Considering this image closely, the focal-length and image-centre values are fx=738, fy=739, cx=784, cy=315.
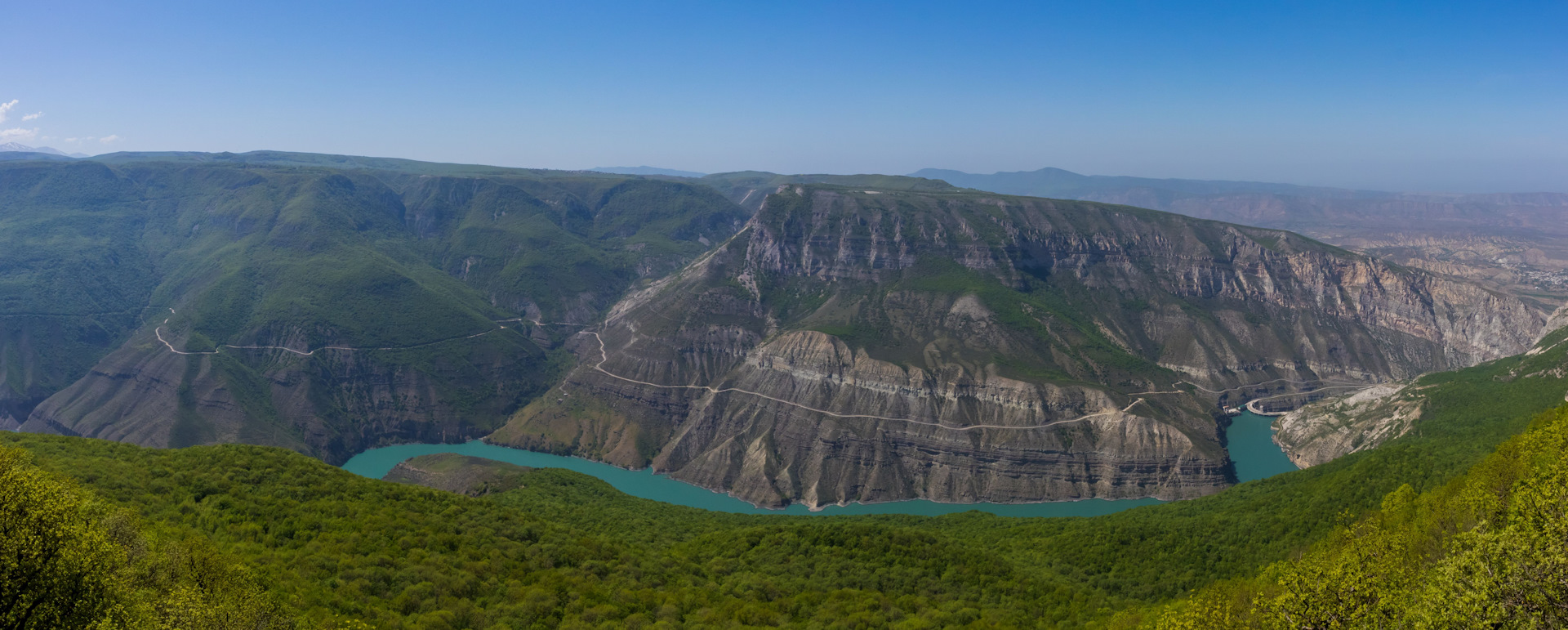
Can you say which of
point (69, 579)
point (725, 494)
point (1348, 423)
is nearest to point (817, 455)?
point (725, 494)

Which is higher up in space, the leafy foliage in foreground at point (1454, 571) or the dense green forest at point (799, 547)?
the leafy foliage in foreground at point (1454, 571)

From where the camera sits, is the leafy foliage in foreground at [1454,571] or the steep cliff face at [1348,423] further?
the steep cliff face at [1348,423]

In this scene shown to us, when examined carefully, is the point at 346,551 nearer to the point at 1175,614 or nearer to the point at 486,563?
the point at 486,563

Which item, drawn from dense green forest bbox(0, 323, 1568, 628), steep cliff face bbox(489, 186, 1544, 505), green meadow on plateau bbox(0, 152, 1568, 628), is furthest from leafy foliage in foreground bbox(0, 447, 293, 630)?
steep cliff face bbox(489, 186, 1544, 505)

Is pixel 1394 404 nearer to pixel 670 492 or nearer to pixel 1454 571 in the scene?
pixel 670 492

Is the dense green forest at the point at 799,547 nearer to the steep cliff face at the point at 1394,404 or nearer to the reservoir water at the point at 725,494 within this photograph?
the steep cliff face at the point at 1394,404

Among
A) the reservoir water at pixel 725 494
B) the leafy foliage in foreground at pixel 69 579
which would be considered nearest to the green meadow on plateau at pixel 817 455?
the leafy foliage in foreground at pixel 69 579
